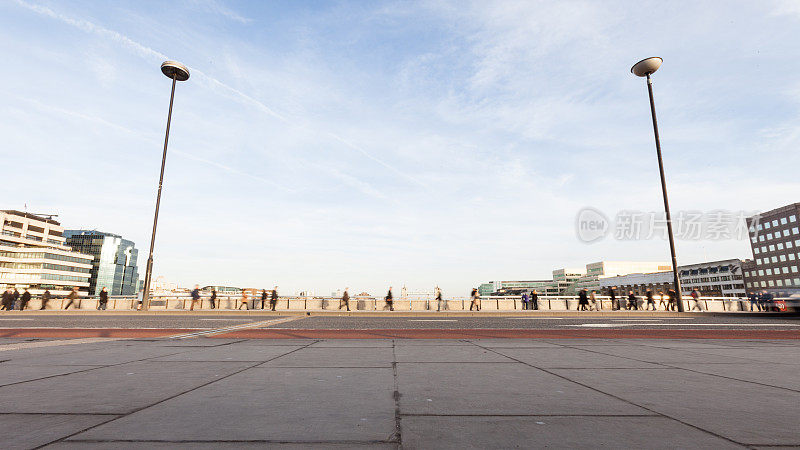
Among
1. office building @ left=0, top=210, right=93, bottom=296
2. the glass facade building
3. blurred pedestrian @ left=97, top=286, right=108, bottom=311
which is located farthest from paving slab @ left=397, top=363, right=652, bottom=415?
the glass facade building

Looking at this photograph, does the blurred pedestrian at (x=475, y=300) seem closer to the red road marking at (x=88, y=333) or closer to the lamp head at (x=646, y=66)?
the lamp head at (x=646, y=66)

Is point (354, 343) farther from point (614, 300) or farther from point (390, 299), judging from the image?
point (614, 300)

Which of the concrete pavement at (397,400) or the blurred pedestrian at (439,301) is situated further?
the blurred pedestrian at (439,301)

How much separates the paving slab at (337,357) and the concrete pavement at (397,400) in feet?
0.15

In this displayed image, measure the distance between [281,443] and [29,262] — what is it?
14209 cm

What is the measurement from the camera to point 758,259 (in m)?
128

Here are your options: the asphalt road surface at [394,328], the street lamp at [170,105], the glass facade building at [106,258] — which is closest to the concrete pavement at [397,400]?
the asphalt road surface at [394,328]

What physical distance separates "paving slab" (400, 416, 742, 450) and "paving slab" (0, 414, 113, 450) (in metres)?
1.97

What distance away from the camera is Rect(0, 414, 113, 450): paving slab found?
221 centimetres

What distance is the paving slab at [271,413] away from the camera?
→ 7.66ft

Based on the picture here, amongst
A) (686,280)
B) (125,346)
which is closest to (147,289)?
(125,346)

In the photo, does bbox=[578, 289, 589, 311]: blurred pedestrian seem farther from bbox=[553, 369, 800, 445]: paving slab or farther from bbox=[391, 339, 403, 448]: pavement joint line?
bbox=[391, 339, 403, 448]: pavement joint line

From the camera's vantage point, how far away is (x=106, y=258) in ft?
508

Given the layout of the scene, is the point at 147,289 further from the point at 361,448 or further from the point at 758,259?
the point at 758,259
